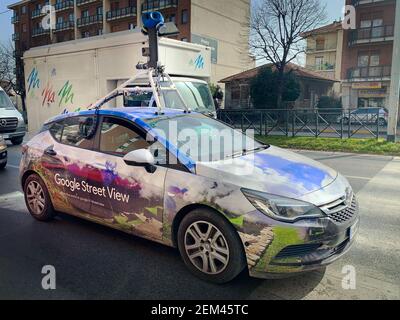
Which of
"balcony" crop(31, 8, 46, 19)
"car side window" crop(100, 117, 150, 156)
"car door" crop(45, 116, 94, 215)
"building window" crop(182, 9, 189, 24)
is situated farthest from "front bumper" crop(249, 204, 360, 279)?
"balcony" crop(31, 8, 46, 19)

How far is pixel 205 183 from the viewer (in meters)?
3.12

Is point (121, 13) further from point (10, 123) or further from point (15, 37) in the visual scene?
point (10, 123)

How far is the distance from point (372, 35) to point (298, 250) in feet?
117

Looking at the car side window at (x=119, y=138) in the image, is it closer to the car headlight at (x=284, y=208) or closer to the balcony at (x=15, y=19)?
the car headlight at (x=284, y=208)

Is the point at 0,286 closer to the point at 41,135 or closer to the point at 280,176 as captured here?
the point at 41,135

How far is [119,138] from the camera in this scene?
155 inches

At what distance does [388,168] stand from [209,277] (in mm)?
7241

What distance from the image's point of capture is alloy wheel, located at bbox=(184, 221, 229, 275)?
3.06m

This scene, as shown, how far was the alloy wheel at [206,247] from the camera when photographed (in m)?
3.06

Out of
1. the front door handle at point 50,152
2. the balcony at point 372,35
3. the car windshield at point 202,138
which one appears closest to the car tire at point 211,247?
the car windshield at point 202,138

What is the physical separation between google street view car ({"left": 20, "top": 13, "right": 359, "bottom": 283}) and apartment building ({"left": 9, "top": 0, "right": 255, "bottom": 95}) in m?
29.0

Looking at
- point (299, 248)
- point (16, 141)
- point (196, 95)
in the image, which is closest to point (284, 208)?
point (299, 248)

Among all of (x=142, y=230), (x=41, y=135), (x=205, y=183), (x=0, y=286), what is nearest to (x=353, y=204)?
(x=205, y=183)

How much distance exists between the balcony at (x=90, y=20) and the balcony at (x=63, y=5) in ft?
11.8
